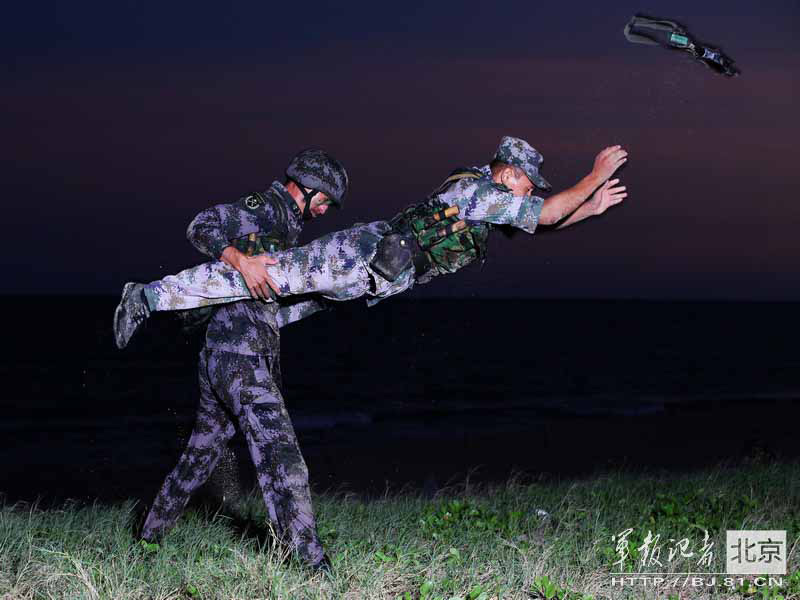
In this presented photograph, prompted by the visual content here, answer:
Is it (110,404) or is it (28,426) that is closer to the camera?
(28,426)

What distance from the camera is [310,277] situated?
14.9 ft

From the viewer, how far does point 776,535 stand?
5.68m

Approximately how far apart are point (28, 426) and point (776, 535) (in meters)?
19.3

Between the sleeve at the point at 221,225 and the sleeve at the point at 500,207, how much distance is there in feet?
3.70

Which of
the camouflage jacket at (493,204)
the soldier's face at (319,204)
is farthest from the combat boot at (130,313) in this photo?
the camouflage jacket at (493,204)

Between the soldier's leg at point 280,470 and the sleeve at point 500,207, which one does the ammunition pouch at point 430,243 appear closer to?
the sleeve at point 500,207

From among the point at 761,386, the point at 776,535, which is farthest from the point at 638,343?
the point at 776,535

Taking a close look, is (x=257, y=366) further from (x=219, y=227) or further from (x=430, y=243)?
(x=430, y=243)

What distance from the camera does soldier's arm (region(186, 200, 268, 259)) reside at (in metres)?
4.59

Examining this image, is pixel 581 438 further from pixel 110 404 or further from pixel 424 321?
pixel 424 321

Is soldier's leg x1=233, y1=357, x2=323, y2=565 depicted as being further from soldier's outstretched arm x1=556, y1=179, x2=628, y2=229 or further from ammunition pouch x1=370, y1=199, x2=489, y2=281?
soldier's outstretched arm x1=556, y1=179, x2=628, y2=229

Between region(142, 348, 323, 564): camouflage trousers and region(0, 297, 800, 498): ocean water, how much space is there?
479mm

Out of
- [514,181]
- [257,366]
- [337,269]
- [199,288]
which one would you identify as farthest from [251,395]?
[514,181]

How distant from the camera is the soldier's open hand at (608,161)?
4.34 metres
